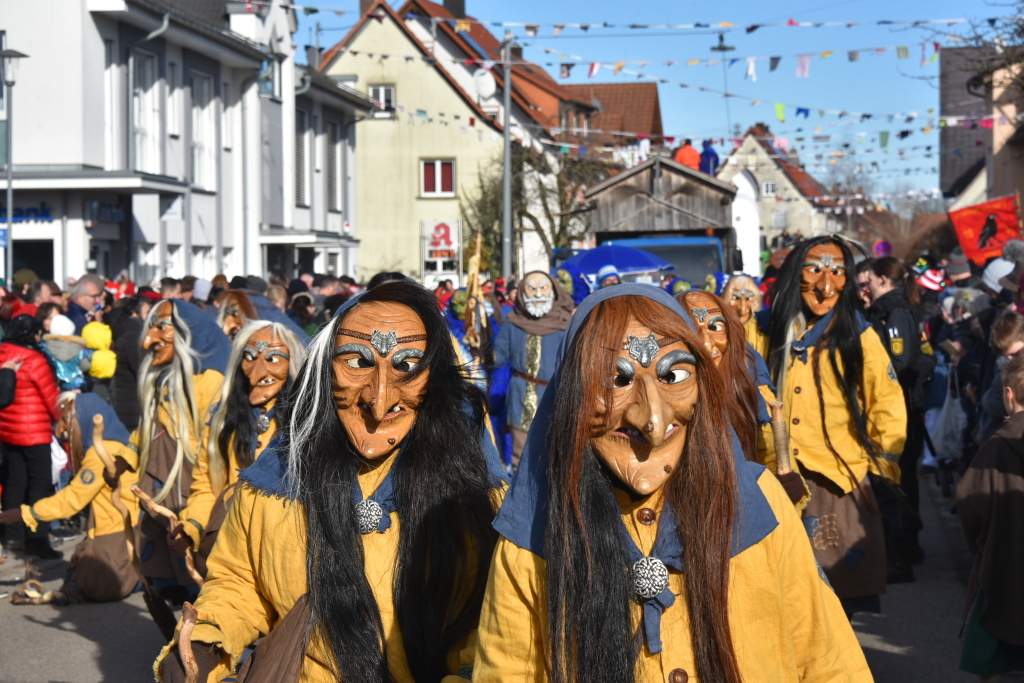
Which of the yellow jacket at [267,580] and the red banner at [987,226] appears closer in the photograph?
the yellow jacket at [267,580]

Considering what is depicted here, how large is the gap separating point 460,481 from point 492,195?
36455 millimetres

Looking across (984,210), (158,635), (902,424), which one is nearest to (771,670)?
(902,424)

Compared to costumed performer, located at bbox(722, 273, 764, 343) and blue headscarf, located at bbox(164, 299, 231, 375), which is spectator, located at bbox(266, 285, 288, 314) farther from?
blue headscarf, located at bbox(164, 299, 231, 375)

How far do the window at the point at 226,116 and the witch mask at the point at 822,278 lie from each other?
849 inches

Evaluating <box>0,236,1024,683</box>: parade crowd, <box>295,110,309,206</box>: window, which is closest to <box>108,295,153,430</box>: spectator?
<box>0,236,1024,683</box>: parade crowd

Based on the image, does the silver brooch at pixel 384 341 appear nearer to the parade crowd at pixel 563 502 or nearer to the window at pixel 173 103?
the parade crowd at pixel 563 502

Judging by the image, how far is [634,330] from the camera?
2.47m

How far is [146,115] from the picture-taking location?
22.0 metres

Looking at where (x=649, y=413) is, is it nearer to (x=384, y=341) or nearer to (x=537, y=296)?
(x=384, y=341)

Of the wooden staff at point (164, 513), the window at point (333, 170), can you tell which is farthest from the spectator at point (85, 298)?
the window at point (333, 170)

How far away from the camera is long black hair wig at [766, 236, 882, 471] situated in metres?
5.73

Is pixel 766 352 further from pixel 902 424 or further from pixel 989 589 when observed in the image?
pixel 989 589

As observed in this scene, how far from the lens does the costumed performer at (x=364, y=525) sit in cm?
301

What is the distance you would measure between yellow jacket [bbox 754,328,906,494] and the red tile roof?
53235 millimetres
